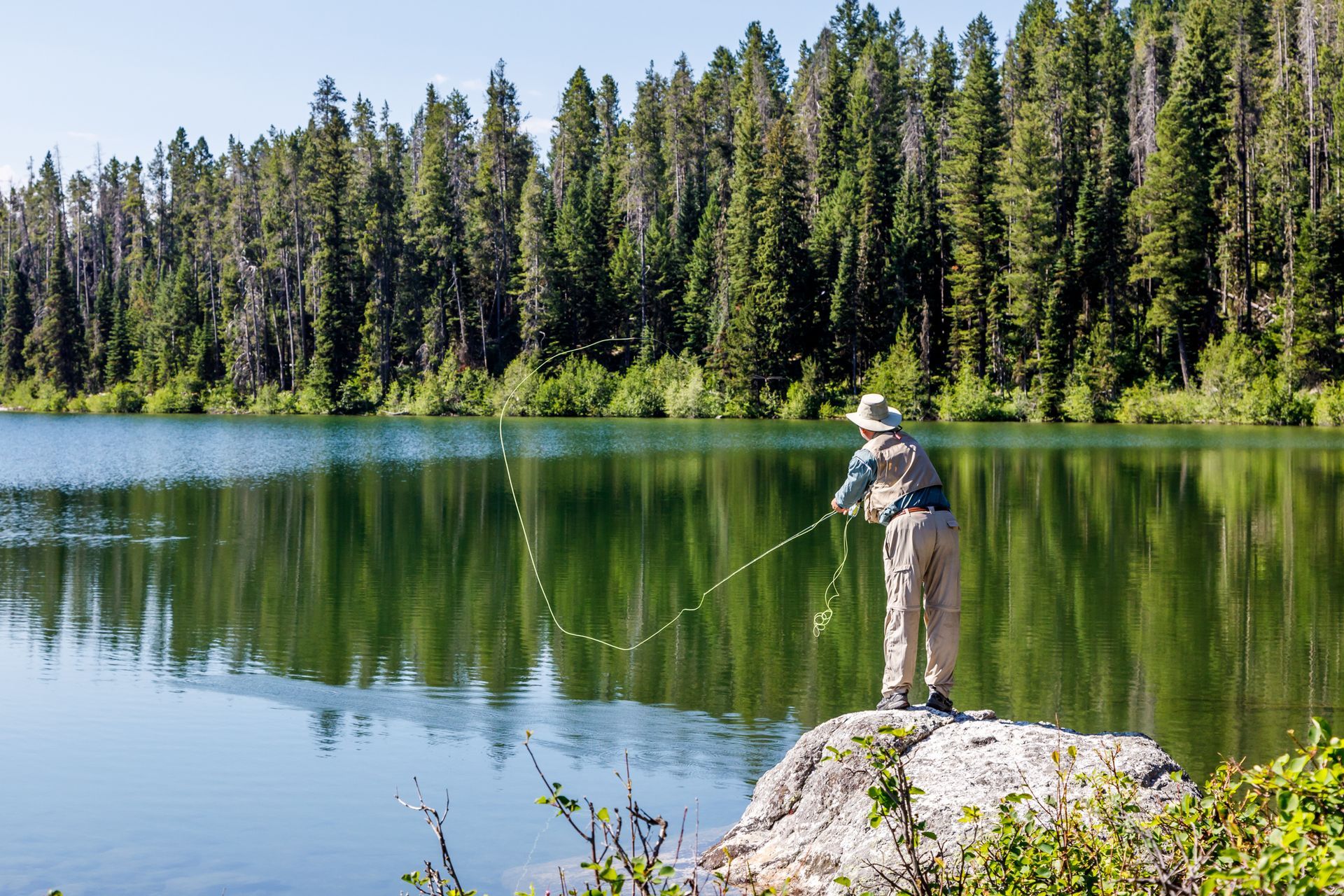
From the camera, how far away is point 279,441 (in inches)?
1843

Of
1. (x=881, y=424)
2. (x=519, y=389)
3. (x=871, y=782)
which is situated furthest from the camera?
(x=519, y=389)

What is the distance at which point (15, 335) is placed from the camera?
91500 millimetres

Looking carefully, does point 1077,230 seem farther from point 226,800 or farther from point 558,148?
point 226,800

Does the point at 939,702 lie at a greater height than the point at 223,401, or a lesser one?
lesser

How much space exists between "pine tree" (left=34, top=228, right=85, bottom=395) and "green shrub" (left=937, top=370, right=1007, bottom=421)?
194ft

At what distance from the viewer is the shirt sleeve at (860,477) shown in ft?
23.9

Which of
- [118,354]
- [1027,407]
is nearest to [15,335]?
[118,354]

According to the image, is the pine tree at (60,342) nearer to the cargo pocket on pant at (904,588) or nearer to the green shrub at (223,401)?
the green shrub at (223,401)

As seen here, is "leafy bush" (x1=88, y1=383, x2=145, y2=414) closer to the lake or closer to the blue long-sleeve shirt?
the lake

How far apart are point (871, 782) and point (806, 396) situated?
2272 inches

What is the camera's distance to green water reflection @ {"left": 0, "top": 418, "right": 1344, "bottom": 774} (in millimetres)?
10883

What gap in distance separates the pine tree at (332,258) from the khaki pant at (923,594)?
71544 millimetres

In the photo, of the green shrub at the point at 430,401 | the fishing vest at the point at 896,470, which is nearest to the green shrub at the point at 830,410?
the green shrub at the point at 430,401

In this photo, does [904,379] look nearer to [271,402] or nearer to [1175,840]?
[271,402]
